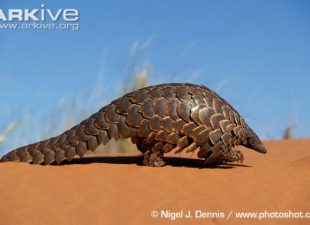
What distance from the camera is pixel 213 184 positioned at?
778cm

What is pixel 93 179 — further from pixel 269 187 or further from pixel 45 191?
pixel 269 187

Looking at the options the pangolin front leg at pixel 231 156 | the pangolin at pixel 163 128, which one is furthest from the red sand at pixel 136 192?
the pangolin at pixel 163 128

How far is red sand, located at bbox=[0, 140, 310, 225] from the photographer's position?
664cm

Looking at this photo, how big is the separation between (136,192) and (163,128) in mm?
1344

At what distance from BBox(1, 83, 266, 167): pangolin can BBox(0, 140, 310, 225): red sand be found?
293 millimetres

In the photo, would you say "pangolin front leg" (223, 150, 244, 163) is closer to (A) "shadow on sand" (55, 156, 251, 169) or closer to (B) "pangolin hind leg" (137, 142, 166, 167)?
(A) "shadow on sand" (55, 156, 251, 169)

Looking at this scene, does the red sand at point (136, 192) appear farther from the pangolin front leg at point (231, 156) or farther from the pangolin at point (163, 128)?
the pangolin at point (163, 128)

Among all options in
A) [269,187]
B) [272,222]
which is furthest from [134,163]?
[272,222]

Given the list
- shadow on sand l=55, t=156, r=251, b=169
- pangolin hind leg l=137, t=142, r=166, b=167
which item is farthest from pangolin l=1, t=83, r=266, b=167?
shadow on sand l=55, t=156, r=251, b=169

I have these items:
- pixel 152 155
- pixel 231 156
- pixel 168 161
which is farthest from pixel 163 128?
pixel 168 161

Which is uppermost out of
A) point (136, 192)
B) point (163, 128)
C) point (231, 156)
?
point (163, 128)

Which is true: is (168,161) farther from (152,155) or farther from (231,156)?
(231,156)

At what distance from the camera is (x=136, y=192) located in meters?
7.29

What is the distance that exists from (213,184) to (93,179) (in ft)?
5.58
